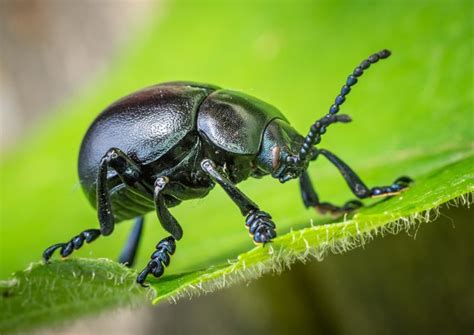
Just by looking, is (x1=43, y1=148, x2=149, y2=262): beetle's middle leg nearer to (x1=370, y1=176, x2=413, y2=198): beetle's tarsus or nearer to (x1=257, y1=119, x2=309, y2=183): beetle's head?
(x1=257, y1=119, x2=309, y2=183): beetle's head

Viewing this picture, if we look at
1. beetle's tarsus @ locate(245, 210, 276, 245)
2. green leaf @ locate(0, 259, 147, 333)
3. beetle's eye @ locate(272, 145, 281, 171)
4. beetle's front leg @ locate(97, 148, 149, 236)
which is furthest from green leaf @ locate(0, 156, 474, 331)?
beetle's eye @ locate(272, 145, 281, 171)

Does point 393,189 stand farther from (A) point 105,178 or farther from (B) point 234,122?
(A) point 105,178

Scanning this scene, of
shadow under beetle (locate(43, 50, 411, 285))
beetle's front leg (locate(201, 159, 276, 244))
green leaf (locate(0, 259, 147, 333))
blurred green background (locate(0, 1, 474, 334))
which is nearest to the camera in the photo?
green leaf (locate(0, 259, 147, 333))

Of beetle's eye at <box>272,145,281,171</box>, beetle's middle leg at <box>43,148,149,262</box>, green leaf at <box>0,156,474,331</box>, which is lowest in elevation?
green leaf at <box>0,156,474,331</box>

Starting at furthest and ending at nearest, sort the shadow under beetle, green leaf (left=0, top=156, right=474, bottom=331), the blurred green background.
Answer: the blurred green background
the shadow under beetle
green leaf (left=0, top=156, right=474, bottom=331)

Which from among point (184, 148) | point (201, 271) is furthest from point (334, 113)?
point (201, 271)

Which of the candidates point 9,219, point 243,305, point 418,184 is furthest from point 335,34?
point 9,219

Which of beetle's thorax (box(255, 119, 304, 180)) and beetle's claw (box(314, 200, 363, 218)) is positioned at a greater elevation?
beetle's thorax (box(255, 119, 304, 180))

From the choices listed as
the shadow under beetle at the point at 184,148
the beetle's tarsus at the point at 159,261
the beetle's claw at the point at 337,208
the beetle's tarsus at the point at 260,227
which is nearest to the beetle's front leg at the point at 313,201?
the beetle's claw at the point at 337,208

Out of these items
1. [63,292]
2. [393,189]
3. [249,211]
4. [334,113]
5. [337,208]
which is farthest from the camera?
[337,208]
